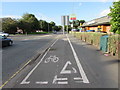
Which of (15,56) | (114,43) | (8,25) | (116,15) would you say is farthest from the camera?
(8,25)

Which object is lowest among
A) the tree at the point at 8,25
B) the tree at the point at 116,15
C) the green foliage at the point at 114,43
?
the green foliage at the point at 114,43

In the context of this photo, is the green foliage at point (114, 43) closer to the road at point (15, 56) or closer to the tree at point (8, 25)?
the road at point (15, 56)

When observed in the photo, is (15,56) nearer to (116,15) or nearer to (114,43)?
(114,43)

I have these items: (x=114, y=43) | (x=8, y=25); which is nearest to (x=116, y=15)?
(x=114, y=43)

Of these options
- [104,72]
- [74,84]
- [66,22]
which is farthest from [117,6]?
[66,22]

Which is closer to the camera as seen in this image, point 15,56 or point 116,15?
point 116,15

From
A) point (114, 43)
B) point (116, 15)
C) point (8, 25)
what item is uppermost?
point (8, 25)

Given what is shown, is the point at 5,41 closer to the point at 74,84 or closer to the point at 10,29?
the point at 74,84

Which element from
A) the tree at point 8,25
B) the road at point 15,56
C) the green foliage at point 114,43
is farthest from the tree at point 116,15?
the tree at point 8,25

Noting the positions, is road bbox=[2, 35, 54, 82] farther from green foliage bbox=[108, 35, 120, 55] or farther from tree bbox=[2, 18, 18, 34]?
tree bbox=[2, 18, 18, 34]

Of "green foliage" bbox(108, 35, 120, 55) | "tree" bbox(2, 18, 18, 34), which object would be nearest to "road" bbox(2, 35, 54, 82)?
"green foliage" bbox(108, 35, 120, 55)

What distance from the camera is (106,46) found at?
828cm

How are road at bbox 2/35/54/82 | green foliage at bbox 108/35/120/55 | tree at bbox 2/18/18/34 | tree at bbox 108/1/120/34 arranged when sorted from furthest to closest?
1. tree at bbox 2/18/18/34
2. green foliage at bbox 108/35/120/55
3. tree at bbox 108/1/120/34
4. road at bbox 2/35/54/82

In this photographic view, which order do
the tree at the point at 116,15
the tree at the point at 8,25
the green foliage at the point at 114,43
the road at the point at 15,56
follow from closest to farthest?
the road at the point at 15,56, the tree at the point at 116,15, the green foliage at the point at 114,43, the tree at the point at 8,25
